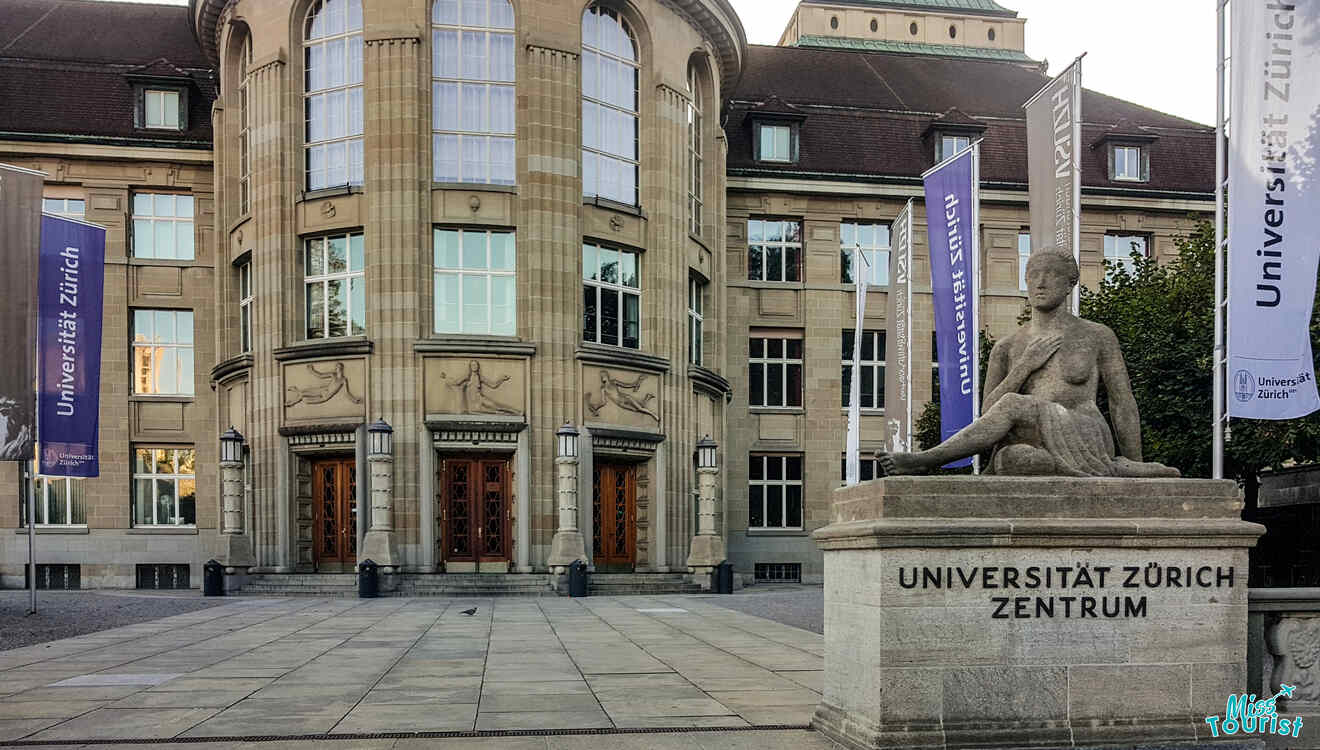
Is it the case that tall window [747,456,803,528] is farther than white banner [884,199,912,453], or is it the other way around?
tall window [747,456,803,528]

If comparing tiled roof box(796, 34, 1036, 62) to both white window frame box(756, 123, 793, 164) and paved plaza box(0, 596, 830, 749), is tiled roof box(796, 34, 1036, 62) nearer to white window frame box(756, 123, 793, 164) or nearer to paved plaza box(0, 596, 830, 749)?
white window frame box(756, 123, 793, 164)

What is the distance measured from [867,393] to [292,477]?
1844 cm

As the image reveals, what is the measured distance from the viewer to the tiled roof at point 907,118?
127 feet

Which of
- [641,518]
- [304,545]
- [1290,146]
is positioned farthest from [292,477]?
[1290,146]

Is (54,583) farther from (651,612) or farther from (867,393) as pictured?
(867,393)

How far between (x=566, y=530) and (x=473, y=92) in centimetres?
1058

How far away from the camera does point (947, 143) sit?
3925cm

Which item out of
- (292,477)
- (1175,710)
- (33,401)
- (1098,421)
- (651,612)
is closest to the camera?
(1175,710)

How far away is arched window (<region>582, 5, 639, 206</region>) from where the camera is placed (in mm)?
29750

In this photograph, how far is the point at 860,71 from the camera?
43531mm

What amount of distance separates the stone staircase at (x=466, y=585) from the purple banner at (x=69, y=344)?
23.0 ft

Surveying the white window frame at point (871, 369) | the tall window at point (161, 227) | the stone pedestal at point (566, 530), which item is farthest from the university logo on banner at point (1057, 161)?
the tall window at point (161, 227)

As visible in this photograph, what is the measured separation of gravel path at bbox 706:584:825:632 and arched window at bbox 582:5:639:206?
10431 millimetres
